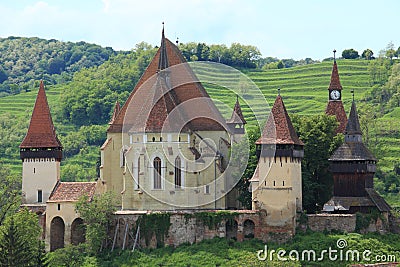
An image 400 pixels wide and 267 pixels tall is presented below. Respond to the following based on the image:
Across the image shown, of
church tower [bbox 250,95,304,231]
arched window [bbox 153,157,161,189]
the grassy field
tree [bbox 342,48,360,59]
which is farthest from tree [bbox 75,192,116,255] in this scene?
tree [bbox 342,48,360,59]

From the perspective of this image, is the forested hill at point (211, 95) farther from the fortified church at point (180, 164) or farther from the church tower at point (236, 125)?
the fortified church at point (180, 164)

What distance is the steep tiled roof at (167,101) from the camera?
2857 inches

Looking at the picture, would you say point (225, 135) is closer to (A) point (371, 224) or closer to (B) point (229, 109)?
(A) point (371, 224)

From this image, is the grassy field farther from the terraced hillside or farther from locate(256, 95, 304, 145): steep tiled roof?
locate(256, 95, 304, 145): steep tiled roof

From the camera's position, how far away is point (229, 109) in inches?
4515

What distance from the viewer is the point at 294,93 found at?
137m

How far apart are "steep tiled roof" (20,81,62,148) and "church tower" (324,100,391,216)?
19.0 metres

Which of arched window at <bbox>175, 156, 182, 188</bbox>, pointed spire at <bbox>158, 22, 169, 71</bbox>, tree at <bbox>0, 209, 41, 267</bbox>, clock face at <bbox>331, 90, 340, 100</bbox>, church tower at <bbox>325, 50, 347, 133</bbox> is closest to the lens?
tree at <bbox>0, 209, 41, 267</bbox>

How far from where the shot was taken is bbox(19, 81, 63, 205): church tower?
7556 centimetres

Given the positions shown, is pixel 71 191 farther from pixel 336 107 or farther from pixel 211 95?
pixel 211 95

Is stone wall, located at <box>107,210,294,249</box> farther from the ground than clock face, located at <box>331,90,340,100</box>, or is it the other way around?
clock face, located at <box>331,90,340,100</box>

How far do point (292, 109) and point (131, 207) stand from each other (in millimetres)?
57363

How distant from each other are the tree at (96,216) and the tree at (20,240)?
10.1 feet

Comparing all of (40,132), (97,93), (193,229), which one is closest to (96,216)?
(193,229)
